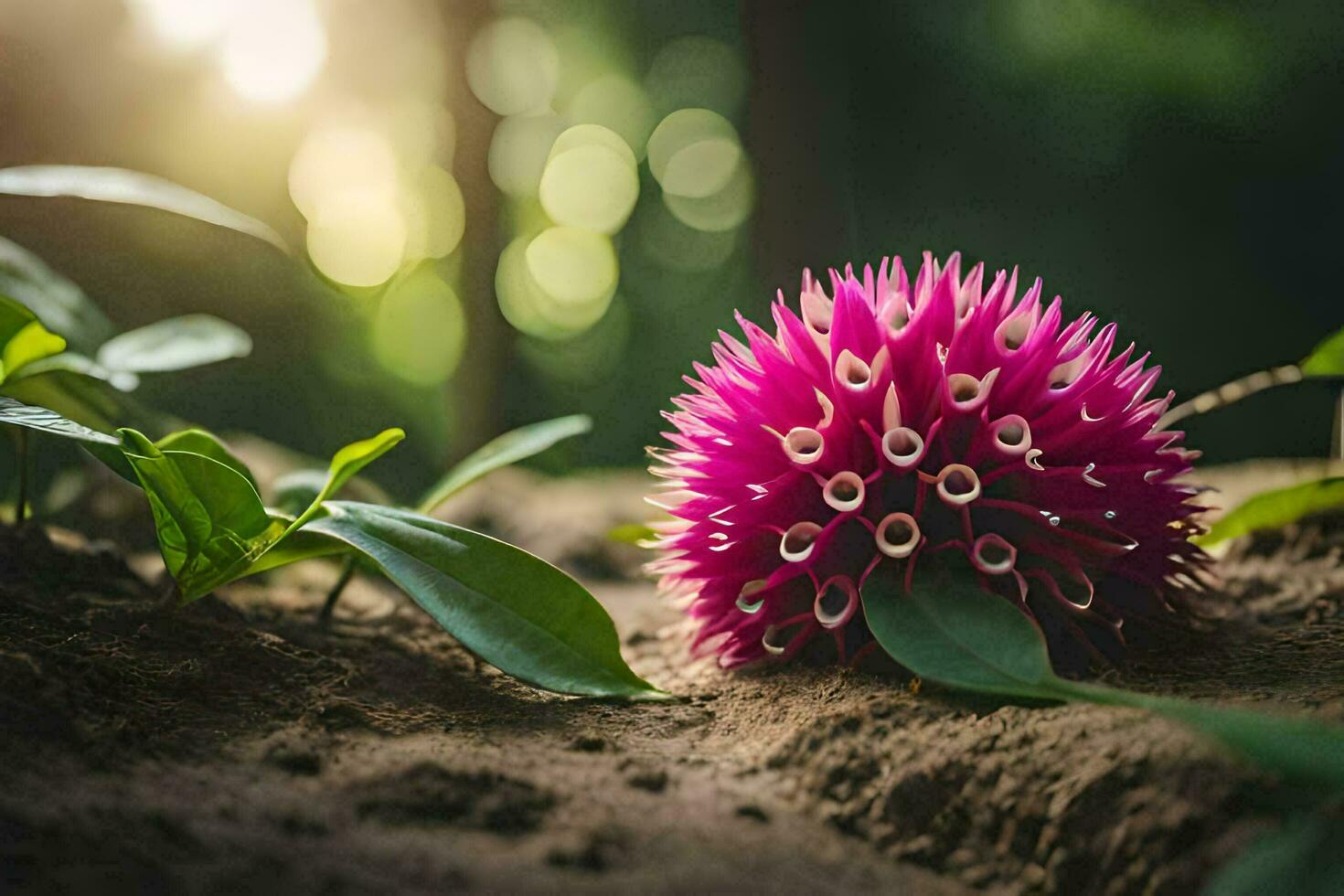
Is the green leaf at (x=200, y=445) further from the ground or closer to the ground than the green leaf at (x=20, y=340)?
closer to the ground

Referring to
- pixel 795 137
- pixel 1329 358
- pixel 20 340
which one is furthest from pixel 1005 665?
pixel 795 137

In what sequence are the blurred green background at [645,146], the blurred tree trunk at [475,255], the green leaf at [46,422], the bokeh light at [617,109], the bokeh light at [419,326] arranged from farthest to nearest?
the bokeh light at [419,326], the bokeh light at [617,109], the blurred tree trunk at [475,255], the blurred green background at [645,146], the green leaf at [46,422]

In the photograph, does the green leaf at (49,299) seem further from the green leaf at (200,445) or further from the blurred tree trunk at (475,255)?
the blurred tree trunk at (475,255)

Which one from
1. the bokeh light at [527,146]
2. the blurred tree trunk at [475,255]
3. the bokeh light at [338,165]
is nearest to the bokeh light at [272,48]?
the bokeh light at [338,165]

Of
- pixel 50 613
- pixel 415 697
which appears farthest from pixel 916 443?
pixel 50 613

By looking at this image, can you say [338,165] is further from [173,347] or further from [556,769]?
[556,769]

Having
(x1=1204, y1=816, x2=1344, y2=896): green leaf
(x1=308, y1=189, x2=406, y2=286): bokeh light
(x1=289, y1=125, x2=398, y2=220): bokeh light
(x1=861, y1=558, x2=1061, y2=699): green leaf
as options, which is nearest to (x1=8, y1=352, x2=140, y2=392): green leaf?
(x1=861, y1=558, x2=1061, y2=699): green leaf
